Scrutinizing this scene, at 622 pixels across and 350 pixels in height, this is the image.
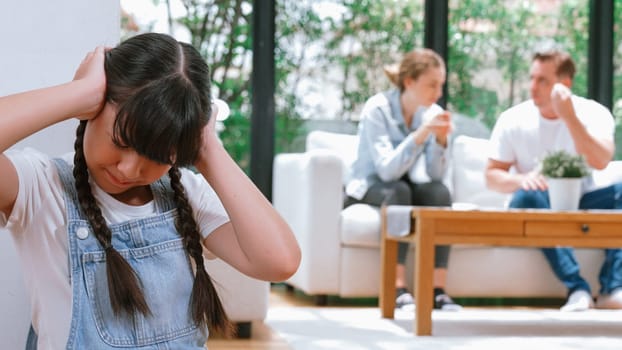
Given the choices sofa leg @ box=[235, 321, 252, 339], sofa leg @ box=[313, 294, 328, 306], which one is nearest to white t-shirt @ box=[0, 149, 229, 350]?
sofa leg @ box=[235, 321, 252, 339]

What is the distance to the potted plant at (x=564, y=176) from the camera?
3.69 metres

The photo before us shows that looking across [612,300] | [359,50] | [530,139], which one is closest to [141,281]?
[530,139]

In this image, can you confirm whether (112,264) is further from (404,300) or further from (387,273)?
(404,300)

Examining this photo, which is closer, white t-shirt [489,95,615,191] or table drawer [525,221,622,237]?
table drawer [525,221,622,237]

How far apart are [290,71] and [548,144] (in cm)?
141

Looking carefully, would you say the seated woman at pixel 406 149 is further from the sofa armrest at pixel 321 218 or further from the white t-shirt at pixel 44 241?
the white t-shirt at pixel 44 241

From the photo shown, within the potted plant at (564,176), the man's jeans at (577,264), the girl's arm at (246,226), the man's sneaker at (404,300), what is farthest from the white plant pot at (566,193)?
the girl's arm at (246,226)

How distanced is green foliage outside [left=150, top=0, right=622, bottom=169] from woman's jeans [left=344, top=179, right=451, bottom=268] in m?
0.91

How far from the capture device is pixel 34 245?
1.22m

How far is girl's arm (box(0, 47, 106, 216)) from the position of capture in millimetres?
1148

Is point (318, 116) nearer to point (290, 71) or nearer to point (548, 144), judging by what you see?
point (290, 71)

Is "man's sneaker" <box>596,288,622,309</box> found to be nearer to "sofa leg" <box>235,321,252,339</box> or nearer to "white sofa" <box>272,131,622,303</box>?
"white sofa" <box>272,131,622,303</box>

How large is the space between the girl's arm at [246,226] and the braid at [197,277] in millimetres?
42

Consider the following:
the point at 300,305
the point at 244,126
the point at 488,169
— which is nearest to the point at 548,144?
the point at 488,169
